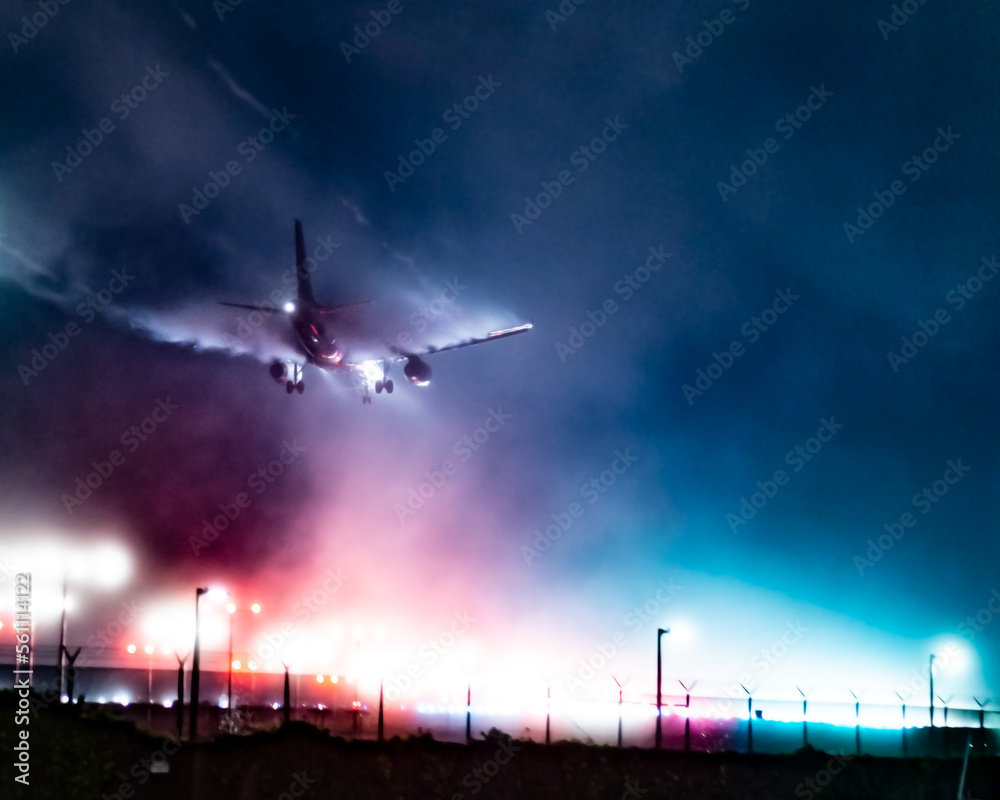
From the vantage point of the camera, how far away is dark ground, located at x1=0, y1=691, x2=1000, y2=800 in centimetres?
2214

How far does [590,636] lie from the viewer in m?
53.5

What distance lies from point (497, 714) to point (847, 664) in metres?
27.9

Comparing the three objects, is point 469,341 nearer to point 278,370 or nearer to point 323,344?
point 323,344

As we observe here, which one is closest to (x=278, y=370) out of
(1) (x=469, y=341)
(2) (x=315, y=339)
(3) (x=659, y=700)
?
(2) (x=315, y=339)

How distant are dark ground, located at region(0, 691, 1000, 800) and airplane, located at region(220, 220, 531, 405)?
19231mm

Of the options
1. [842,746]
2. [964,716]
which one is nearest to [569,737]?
[842,746]

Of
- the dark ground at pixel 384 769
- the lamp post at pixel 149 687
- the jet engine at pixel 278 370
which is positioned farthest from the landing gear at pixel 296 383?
the dark ground at pixel 384 769

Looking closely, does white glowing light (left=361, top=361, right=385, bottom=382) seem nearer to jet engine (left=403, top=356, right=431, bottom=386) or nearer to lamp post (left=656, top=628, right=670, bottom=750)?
jet engine (left=403, top=356, right=431, bottom=386)

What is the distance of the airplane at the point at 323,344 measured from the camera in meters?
40.2

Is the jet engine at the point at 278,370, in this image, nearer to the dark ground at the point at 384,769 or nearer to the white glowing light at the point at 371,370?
the white glowing light at the point at 371,370

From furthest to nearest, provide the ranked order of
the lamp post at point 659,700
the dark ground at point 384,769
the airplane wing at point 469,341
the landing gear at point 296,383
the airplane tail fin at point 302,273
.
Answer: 1. the landing gear at point 296,383
2. the airplane wing at point 469,341
3. the airplane tail fin at point 302,273
4. the lamp post at point 659,700
5. the dark ground at point 384,769

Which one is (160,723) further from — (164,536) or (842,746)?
(164,536)

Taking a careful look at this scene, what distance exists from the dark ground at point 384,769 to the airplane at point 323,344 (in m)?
19.2

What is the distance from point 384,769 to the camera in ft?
75.9
